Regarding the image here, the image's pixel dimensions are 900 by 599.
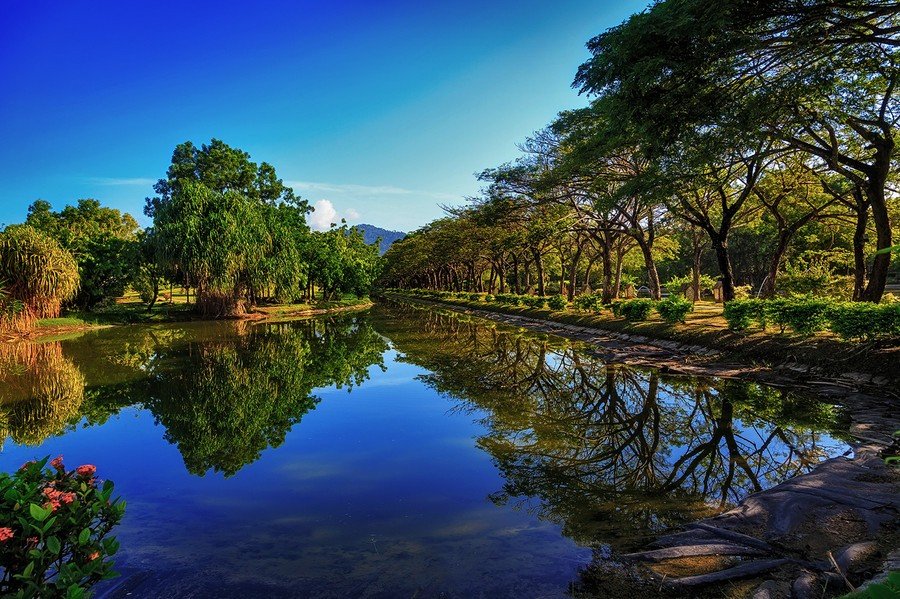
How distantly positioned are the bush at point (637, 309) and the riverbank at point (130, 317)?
27.1m

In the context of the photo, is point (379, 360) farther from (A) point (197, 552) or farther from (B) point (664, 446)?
(A) point (197, 552)

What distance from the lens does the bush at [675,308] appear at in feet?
57.5

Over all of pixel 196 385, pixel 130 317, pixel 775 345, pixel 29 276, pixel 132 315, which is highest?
pixel 29 276

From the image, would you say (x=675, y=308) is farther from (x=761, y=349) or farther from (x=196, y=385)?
(x=196, y=385)

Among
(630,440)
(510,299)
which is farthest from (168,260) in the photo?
(630,440)

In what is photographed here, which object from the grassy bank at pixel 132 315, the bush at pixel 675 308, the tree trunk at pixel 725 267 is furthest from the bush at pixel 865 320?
the grassy bank at pixel 132 315

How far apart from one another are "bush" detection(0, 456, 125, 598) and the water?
1.31 meters

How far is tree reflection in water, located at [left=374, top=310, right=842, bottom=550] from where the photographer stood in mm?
5387

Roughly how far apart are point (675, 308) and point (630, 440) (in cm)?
1149

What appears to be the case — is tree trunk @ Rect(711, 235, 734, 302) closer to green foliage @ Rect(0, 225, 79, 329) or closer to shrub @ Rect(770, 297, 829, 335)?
shrub @ Rect(770, 297, 829, 335)

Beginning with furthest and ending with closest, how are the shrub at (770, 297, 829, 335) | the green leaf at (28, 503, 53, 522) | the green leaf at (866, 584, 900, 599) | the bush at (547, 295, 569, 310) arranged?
the bush at (547, 295, 569, 310)
the shrub at (770, 297, 829, 335)
the green leaf at (28, 503, 53, 522)
the green leaf at (866, 584, 900, 599)

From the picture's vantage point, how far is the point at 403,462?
23.8 ft

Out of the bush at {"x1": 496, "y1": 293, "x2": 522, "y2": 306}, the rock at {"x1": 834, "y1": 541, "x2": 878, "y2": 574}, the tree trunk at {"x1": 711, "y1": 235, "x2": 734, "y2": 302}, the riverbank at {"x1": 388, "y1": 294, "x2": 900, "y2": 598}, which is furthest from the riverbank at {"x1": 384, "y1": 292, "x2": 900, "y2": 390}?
the bush at {"x1": 496, "y1": 293, "x2": 522, "y2": 306}

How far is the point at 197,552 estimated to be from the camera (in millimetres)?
4617
